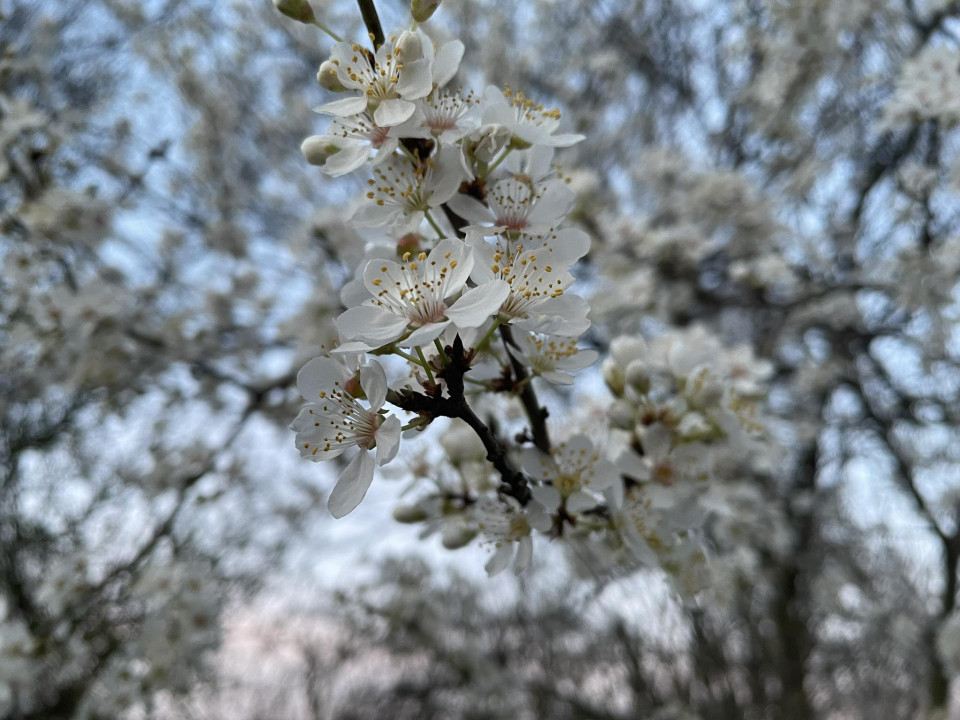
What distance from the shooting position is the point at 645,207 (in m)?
4.61

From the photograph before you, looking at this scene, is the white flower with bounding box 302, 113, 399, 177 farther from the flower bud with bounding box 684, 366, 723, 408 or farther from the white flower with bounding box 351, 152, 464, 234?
the flower bud with bounding box 684, 366, 723, 408

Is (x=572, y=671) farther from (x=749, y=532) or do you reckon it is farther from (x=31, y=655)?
(x=31, y=655)

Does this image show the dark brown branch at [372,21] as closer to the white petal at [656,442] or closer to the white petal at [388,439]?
the white petal at [388,439]

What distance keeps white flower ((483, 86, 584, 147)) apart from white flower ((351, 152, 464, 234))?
10 cm

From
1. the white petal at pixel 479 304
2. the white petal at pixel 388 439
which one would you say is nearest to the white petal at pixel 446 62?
the white petal at pixel 479 304

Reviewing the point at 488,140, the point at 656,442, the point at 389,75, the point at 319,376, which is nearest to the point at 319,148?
the point at 389,75

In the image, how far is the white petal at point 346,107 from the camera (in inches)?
35.6

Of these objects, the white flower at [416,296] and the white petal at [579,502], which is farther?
the white petal at [579,502]

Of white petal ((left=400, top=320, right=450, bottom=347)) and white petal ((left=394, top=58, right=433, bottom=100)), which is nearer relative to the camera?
white petal ((left=400, top=320, right=450, bottom=347))

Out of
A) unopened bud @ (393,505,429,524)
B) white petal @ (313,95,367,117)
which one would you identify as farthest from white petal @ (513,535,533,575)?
white petal @ (313,95,367,117)

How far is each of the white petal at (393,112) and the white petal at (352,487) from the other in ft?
1.50

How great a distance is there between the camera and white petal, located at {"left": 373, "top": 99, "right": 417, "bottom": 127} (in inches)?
34.2

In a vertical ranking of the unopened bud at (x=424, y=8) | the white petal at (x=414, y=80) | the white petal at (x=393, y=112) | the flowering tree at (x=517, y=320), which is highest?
the unopened bud at (x=424, y=8)

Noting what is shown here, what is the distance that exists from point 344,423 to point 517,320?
286 millimetres
